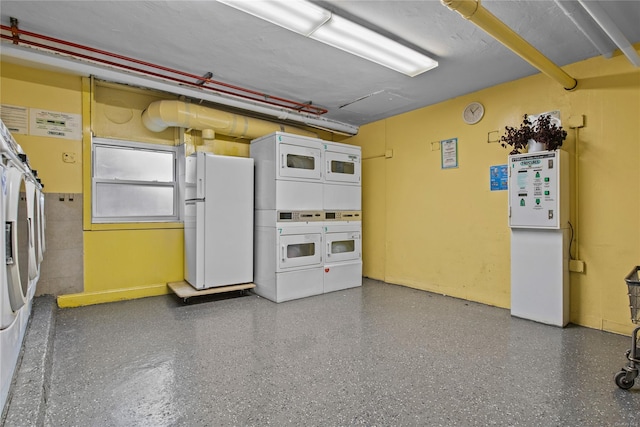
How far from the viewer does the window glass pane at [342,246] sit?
15.9 feet

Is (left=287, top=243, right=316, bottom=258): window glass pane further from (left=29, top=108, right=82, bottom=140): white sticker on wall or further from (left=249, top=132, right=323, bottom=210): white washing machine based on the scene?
(left=29, top=108, right=82, bottom=140): white sticker on wall

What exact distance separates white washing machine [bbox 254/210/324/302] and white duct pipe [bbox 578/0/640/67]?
3360 millimetres

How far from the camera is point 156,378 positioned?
2203mm

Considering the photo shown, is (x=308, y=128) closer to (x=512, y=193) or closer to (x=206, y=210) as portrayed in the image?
(x=206, y=210)

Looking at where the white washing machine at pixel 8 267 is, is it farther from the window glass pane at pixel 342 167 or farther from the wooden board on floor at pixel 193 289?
the window glass pane at pixel 342 167

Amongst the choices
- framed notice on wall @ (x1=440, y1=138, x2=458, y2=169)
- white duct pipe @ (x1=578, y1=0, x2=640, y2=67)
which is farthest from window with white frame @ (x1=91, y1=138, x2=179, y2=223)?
white duct pipe @ (x1=578, y1=0, x2=640, y2=67)

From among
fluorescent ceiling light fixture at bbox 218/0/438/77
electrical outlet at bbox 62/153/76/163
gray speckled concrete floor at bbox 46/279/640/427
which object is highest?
fluorescent ceiling light fixture at bbox 218/0/438/77

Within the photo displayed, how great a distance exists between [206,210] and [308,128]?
237 centimetres

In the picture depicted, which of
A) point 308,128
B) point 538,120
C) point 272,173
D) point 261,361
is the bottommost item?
point 261,361

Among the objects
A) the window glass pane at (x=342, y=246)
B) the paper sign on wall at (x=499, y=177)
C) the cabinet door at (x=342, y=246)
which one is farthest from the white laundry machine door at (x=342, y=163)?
the paper sign on wall at (x=499, y=177)

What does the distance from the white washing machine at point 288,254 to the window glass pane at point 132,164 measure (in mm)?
1487

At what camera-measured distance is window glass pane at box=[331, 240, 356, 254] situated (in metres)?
4.83

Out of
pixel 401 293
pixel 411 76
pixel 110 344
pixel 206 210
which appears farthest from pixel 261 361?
pixel 411 76

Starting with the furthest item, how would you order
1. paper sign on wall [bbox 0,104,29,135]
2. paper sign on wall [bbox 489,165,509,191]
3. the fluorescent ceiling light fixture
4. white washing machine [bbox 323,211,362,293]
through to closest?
1. white washing machine [bbox 323,211,362,293]
2. paper sign on wall [bbox 489,165,509,191]
3. paper sign on wall [bbox 0,104,29,135]
4. the fluorescent ceiling light fixture
